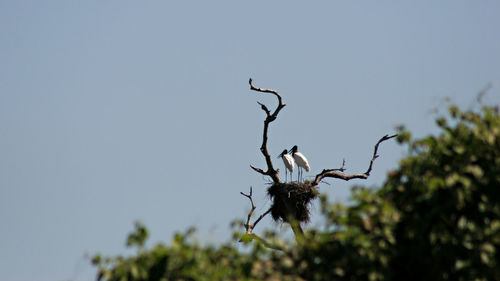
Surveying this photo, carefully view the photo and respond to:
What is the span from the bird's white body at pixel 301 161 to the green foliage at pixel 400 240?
15.5 meters

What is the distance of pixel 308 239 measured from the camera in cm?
515

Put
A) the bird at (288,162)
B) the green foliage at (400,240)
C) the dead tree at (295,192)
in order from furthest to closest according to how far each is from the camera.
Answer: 1. the bird at (288,162)
2. the dead tree at (295,192)
3. the green foliage at (400,240)

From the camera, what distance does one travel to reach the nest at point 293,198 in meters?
16.2

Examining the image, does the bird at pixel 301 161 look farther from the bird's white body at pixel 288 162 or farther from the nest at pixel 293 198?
the nest at pixel 293 198

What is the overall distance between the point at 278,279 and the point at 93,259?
47.5 inches

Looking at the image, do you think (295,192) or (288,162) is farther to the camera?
(288,162)


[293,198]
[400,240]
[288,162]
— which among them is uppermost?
[288,162]

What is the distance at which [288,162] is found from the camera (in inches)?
826

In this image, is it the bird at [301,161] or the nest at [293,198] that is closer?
the nest at [293,198]

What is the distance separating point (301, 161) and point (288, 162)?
36 centimetres

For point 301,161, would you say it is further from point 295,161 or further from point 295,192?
point 295,192

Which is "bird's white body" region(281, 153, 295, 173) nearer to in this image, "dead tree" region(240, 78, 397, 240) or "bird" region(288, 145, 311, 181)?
"bird" region(288, 145, 311, 181)

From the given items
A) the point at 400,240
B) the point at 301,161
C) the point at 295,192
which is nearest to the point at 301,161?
the point at 301,161

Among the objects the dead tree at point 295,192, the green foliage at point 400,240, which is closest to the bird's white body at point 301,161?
the dead tree at point 295,192
